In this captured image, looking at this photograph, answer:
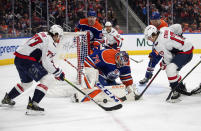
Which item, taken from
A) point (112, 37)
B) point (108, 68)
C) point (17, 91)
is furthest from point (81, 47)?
point (112, 37)

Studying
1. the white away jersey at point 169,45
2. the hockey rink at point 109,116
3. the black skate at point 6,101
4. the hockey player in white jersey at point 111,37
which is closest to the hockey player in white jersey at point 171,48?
the white away jersey at point 169,45

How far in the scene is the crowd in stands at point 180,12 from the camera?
372 inches

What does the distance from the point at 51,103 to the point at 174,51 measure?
5.28 ft

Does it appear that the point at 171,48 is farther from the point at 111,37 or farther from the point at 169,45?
the point at 111,37

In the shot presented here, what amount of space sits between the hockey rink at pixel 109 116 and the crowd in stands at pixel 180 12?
19.7 feet

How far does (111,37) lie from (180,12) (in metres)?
4.18

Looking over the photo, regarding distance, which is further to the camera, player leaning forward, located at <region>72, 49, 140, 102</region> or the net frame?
the net frame

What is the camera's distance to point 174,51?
3588mm

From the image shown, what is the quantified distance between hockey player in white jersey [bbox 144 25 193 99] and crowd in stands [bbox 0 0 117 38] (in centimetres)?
473

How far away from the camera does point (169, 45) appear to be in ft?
11.1

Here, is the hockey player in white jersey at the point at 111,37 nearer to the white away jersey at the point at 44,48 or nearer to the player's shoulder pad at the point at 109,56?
the player's shoulder pad at the point at 109,56

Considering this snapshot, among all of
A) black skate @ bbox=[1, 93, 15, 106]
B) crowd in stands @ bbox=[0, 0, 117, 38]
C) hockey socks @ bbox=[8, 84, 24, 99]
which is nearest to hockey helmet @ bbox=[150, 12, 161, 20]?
hockey socks @ bbox=[8, 84, 24, 99]

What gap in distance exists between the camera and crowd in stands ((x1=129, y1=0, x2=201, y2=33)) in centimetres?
946

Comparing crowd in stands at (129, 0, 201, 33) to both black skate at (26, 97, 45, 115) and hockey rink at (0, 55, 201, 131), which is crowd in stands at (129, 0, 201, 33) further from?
black skate at (26, 97, 45, 115)
